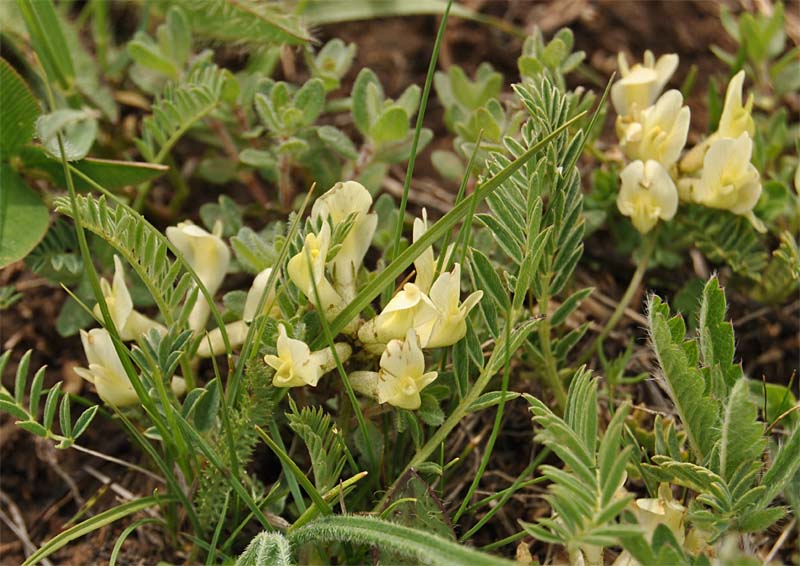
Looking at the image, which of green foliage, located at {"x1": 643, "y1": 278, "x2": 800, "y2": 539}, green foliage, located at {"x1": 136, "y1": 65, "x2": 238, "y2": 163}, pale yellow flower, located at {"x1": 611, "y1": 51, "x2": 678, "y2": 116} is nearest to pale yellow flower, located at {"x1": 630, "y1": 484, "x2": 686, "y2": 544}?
green foliage, located at {"x1": 643, "y1": 278, "x2": 800, "y2": 539}

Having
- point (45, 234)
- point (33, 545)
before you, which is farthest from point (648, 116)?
point (33, 545)

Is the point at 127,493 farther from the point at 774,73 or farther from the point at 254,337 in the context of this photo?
the point at 774,73

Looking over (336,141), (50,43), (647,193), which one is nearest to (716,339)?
(647,193)

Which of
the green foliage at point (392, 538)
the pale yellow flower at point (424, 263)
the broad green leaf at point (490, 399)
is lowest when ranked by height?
the green foliage at point (392, 538)

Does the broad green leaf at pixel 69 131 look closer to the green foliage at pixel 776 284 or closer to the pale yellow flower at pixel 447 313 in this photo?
the pale yellow flower at pixel 447 313

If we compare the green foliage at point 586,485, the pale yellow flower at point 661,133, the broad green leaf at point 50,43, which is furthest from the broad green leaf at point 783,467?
the broad green leaf at point 50,43

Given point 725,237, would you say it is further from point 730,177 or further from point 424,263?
point 424,263
